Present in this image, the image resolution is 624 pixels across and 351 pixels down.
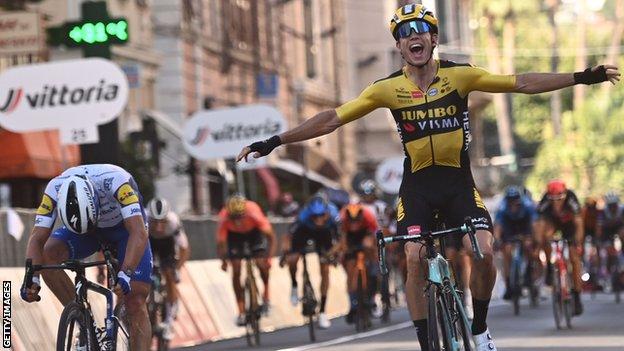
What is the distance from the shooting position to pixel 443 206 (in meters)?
10.7

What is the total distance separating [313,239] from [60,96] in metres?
4.17

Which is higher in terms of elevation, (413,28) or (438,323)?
(413,28)

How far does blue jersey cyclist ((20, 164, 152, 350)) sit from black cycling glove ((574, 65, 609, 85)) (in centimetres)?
280

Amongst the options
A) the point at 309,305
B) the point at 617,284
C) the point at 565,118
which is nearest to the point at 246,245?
the point at 309,305

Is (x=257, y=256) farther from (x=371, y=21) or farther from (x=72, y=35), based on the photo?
(x=371, y=21)

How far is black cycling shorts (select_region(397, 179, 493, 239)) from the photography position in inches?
418

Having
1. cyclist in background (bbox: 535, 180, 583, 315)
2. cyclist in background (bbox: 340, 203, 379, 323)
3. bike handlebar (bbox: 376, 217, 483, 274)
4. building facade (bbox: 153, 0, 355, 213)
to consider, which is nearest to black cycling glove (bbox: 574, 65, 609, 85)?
bike handlebar (bbox: 376, 217, 483, 274)

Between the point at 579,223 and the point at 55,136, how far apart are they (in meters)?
13.1

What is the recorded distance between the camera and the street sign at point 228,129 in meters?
28.7

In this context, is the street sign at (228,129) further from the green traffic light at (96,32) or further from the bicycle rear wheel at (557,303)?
the green traffic light at (96,32)

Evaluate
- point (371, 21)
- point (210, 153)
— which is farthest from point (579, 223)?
point (371, 21)

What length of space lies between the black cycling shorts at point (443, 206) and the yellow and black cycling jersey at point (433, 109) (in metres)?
0.14

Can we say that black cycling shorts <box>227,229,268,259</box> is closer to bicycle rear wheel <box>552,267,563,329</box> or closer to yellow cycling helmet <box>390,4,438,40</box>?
bicycle rear wheel <box>552,267,563,329</box>

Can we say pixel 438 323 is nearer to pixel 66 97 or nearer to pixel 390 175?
pixel 66 97
